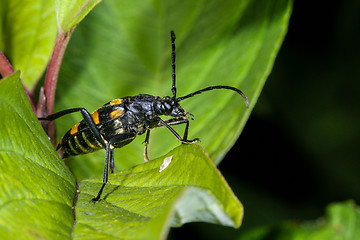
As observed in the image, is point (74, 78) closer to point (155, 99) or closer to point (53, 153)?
point (155, 99)

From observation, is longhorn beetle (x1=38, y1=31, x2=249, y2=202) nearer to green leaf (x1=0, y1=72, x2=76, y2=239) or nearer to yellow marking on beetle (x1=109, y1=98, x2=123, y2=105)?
yellow marking on beetle (x1=109, y1=98, x2=123, y2=105)

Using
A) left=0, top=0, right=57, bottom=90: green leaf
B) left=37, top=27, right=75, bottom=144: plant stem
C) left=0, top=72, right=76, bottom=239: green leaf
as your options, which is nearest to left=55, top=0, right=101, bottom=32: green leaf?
left=37, top=27, right=75, bottom=144: plant stem

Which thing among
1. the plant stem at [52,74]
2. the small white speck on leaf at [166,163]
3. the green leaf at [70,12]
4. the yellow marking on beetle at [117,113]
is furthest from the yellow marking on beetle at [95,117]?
the small white speck on leaf at [166,163]

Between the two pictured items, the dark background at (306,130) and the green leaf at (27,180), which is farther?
the dark background at (306,130)

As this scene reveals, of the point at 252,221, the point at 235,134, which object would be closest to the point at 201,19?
the point at 235,134

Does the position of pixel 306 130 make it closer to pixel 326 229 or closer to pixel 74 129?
pixel 326 229

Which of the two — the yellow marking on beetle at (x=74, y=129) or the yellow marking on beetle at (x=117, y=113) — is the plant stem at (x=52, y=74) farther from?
the yellow marking on beetle at (x=117, y=113)
